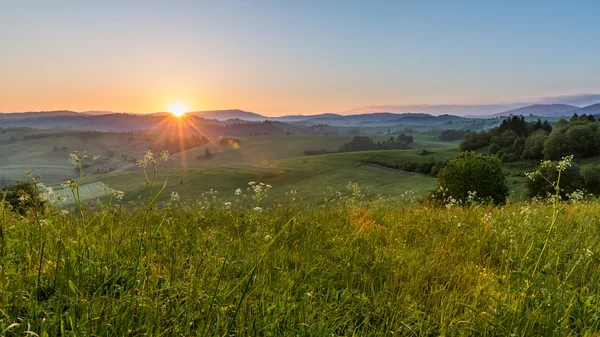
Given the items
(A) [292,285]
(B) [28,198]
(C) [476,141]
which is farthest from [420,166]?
(B) [28,198]

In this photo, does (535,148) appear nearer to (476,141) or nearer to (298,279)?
(476,141)

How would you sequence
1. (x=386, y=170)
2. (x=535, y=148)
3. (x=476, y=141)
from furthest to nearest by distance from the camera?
1. (x=476, y=141)
2. (x=386, y=170)
3. (x=535, y=148)

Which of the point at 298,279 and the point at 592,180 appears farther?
the point at 592,180

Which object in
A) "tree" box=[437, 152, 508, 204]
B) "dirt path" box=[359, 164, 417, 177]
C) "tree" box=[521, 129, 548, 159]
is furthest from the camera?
"dirt path" box=[359, 164, 417, 177]

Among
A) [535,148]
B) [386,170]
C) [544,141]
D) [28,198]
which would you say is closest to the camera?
[28,198]

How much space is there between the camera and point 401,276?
146 inches

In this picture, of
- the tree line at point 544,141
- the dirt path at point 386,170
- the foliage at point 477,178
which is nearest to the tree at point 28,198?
the foliage at point 477,178

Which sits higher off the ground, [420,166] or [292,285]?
[292,285]

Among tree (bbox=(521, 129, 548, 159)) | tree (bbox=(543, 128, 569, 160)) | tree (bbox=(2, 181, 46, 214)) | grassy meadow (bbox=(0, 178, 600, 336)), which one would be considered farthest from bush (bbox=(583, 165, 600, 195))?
tree (bbox=(2, 181, 46, 214))

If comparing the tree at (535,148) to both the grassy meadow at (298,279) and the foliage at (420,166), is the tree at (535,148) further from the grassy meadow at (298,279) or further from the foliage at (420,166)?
the grassy meadow at (298,279)

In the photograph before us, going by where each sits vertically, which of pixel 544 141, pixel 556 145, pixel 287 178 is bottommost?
pixel 287 178

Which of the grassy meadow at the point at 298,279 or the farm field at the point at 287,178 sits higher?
the grassy meadow at the point at 298,279

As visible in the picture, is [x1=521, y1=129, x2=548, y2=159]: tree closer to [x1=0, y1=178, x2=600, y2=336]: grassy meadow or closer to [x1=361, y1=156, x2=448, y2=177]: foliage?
[x1=361, y1=156, x2=448, y2=177]: foliage

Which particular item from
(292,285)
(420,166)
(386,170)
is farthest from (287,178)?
(292,285)
